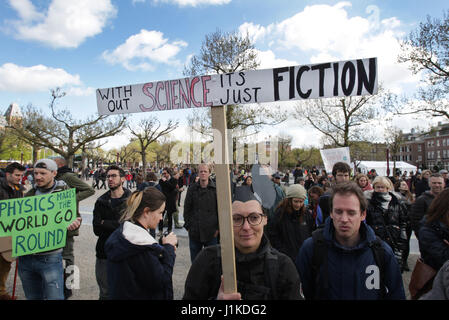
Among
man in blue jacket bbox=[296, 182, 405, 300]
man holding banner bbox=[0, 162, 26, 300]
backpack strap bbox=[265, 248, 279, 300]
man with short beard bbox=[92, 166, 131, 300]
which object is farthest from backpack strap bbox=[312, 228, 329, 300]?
man holding banner bbox=[0, 162, 26, 300]

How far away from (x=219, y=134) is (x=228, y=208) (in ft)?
1.39

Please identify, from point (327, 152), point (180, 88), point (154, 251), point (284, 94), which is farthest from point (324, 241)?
point (327, 152)

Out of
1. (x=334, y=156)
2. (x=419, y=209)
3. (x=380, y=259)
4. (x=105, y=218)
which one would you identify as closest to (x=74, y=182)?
(x=105, y=218)

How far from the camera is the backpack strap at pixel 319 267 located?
1852 millimetres

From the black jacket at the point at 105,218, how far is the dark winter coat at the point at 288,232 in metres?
1.72

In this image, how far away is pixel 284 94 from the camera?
1.72 m

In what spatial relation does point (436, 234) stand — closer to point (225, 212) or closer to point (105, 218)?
point (225, 212)

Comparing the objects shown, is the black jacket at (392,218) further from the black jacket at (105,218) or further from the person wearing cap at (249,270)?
the black jacket at (105,218)

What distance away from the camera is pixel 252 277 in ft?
5.22

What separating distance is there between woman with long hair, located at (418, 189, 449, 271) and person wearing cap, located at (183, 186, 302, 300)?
1.55 metres

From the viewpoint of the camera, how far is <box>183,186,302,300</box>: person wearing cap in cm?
156

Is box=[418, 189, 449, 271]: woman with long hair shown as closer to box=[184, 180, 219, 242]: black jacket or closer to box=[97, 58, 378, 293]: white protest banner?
box=[97, 58, 378, 293]: white protest banner

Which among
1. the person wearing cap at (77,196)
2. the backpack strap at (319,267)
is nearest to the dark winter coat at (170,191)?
the person wearing cap at (77,196)

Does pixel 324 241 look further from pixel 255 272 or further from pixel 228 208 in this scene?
pixel 228 208
